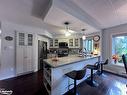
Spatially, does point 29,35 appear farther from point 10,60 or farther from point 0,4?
point 0,4

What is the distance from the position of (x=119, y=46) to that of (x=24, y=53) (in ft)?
16.3

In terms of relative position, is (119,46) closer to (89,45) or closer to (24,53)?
(89,45)

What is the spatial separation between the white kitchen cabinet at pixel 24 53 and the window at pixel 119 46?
438 centimetres

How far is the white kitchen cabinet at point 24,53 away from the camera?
450cm

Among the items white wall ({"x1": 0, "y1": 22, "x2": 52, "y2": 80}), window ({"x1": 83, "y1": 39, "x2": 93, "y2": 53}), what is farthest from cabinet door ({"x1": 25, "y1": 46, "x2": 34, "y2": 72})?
window ({"x1": 83, "y1": 39, "x2": 93, "y2": 53})

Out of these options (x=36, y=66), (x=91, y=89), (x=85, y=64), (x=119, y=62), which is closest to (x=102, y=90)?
(x=91, y=89)

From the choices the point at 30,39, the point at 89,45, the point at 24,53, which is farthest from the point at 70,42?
the point at 24,53

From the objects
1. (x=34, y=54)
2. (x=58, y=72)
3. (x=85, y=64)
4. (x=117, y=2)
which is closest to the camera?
(x=117, y=2)

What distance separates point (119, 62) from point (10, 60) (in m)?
5.38

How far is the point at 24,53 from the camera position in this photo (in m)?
4.75

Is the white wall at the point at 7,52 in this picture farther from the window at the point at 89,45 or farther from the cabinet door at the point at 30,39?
the window at the point at 89,45

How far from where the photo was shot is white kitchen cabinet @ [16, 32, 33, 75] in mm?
4496

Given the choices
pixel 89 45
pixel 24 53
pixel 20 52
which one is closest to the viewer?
pixel 20 52

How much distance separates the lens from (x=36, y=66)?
550 cm
